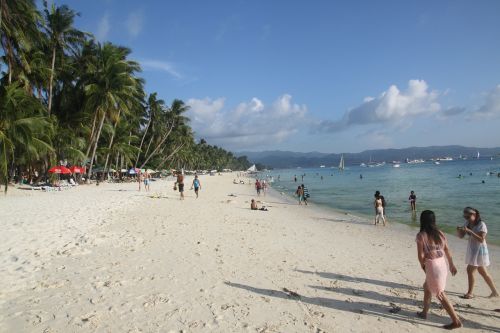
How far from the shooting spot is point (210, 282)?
5730 millimetres

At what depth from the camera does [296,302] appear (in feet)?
16.5

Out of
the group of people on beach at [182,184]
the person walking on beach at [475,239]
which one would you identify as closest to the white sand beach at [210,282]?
the person walking on beach at [475,239]

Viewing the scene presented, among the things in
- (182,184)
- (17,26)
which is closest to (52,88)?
(17,26)

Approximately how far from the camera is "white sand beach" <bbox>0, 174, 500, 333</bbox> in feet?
14.4

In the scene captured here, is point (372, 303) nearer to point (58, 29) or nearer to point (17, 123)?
point (17, 123)

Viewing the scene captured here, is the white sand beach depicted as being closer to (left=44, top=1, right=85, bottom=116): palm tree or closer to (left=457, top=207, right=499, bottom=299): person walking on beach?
(left=457, top=207, right=499, bottom=299): person walking on beach

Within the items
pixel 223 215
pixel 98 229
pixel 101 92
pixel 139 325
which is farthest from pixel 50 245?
A: pixel 101 92

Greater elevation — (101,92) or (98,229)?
(101,92)

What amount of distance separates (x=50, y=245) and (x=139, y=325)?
4.74m

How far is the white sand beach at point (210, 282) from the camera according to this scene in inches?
173

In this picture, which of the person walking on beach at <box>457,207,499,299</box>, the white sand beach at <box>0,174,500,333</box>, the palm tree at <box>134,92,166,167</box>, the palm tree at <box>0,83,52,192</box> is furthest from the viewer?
the palm tree at <box>134,92,166,167</box>

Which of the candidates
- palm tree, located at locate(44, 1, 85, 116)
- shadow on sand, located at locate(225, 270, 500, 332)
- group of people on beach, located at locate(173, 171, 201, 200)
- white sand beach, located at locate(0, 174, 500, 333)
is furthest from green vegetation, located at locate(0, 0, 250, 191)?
shadow on sand, located at locate(225, 270, 500, 332)

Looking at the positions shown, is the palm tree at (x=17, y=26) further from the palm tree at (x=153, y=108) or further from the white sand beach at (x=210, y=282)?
the palm tree at (x=153, y=108)

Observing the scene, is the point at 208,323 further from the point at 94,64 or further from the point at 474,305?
the point at 94,64
